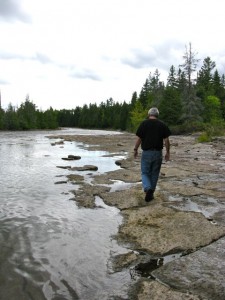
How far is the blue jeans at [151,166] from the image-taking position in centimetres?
791

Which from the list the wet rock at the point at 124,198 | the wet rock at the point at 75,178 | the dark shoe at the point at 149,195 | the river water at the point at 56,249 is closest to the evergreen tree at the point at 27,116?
the wet rock at the point at 75,178

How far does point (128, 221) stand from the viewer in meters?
6.45

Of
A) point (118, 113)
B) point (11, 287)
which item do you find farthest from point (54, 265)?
point (118, 113)

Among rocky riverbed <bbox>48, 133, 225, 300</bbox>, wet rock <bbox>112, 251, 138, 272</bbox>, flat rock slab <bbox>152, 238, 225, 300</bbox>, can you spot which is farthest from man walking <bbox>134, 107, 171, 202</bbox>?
flat rock slab <bbox>152, 238, 225, 300</bbox>

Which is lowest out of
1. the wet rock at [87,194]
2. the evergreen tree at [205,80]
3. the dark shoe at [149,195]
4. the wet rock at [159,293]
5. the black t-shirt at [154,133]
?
the wet rock at [159,293]

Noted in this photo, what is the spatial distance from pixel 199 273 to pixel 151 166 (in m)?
4.10

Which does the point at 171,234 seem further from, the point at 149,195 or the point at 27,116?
the point at 27,116

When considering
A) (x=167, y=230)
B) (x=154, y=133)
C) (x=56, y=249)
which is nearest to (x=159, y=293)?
(x=56, y=249)

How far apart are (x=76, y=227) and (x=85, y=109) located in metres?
148

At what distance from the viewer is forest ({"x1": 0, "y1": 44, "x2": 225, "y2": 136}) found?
183ft

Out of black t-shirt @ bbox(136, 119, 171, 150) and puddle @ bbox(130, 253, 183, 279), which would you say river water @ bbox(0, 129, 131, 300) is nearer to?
puddle @ bbox(130, 253, 183, 279)

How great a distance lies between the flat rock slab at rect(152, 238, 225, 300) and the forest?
95.6 feet

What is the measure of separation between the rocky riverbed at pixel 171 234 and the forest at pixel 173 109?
81.3 feet

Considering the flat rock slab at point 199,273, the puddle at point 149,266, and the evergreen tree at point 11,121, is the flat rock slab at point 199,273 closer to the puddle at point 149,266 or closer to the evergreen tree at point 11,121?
the puddle at point 149,266
